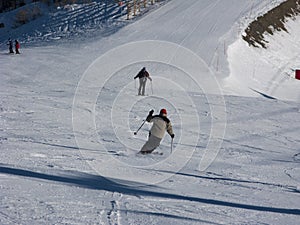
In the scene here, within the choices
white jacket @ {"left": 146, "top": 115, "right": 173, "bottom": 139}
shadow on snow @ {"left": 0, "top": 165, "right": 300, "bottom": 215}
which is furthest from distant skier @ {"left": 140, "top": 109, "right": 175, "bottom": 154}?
shadow on snow @ {"left": 0, "top": 165, "right": 300, "bottom": 215}

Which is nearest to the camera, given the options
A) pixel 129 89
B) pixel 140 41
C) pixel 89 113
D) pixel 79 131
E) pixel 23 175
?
pixel 23 175

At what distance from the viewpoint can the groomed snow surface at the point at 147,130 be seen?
21.6 feet

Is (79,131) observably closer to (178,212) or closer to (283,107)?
(178,212)

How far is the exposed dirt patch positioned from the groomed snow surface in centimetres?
157

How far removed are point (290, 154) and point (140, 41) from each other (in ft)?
66.2

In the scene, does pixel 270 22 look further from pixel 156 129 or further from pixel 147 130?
pixel 156 129

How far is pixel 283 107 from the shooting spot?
18109mm

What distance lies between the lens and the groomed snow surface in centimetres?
658

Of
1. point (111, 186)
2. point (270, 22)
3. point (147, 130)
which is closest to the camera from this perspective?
point (111, 186)

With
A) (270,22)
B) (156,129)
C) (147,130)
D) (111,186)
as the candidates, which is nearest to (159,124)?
(156,129)

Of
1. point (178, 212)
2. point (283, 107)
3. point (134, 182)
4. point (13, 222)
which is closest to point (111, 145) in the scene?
point (134, 182)

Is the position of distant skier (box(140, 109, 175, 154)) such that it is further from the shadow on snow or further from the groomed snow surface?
the shadow on snow

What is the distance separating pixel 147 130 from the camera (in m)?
13.2

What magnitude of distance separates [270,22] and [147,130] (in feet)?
92.3
